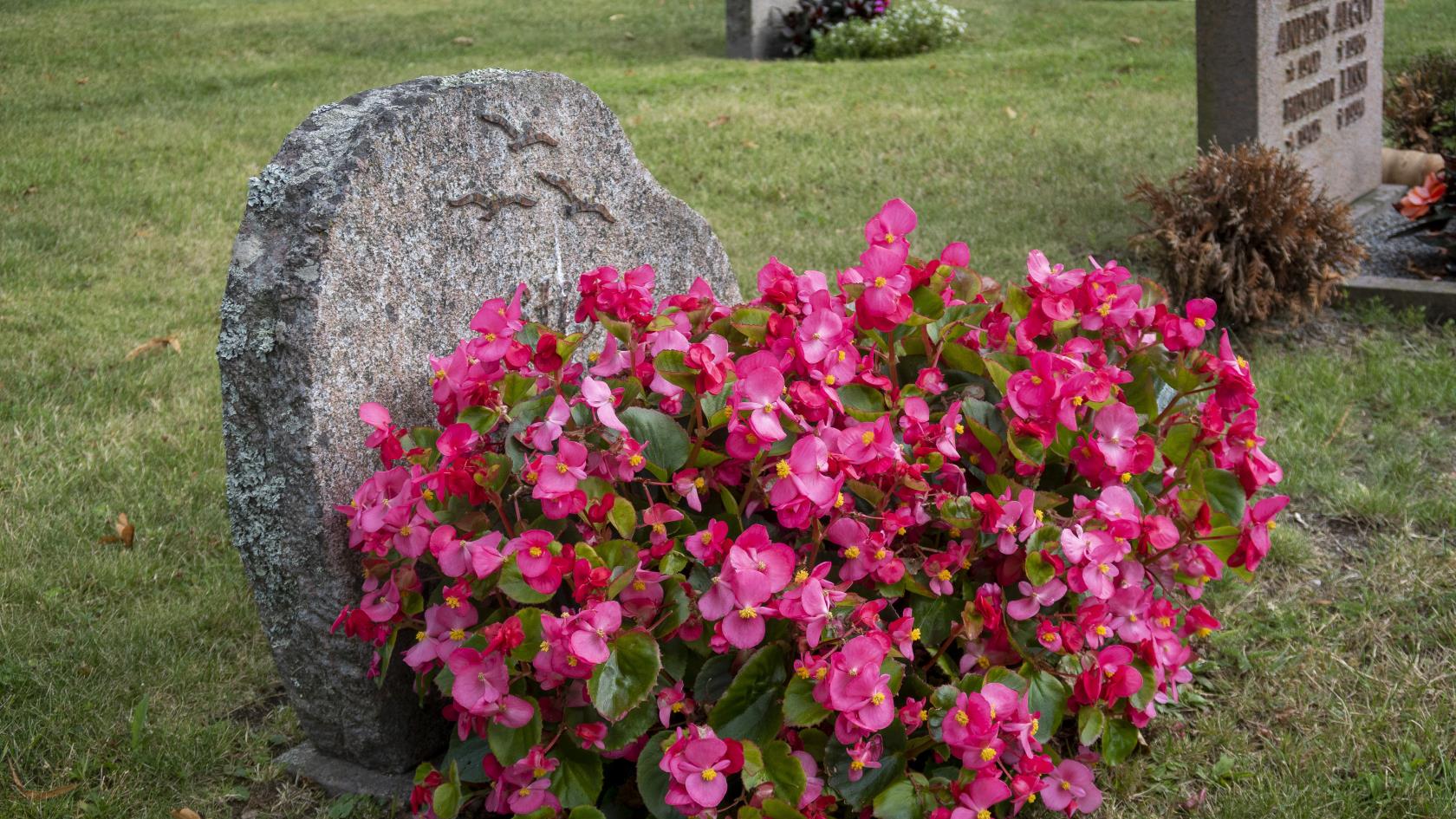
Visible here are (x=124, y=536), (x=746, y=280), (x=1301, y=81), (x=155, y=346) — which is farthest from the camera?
(x=1301, y=81)

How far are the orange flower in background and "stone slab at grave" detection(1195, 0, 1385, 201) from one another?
32cm

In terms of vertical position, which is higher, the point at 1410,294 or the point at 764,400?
the point at 764,400

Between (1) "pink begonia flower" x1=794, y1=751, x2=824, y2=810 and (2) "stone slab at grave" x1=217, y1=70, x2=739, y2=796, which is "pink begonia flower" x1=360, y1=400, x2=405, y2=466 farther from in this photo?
(1) "pink begonia flower" x1=794, y1=751, x2=824, y2=810

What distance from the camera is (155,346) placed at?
471 centimetres

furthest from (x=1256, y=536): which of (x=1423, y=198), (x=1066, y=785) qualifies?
(x=1423, y=198)

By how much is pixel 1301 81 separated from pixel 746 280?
2.52 metres

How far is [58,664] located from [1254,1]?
4.61 metres

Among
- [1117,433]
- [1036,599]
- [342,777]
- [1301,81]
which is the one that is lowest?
[342,777]

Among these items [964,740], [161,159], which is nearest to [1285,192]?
[964,740]

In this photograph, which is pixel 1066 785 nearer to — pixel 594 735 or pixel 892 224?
pixel 594 735

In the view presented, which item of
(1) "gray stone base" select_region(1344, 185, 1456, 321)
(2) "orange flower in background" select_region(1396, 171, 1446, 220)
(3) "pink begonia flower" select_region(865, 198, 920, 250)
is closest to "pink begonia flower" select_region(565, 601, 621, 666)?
(3) "pink begonia flower" select_region(865, 198, 920, 250)

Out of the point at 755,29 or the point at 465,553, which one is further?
the point at 755,29

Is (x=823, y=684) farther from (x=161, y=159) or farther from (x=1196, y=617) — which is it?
(x=161, y=159)

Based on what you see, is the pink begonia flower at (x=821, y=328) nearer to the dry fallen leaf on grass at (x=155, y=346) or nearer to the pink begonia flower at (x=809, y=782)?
the pink begonia flower at (x=809, y=782)
